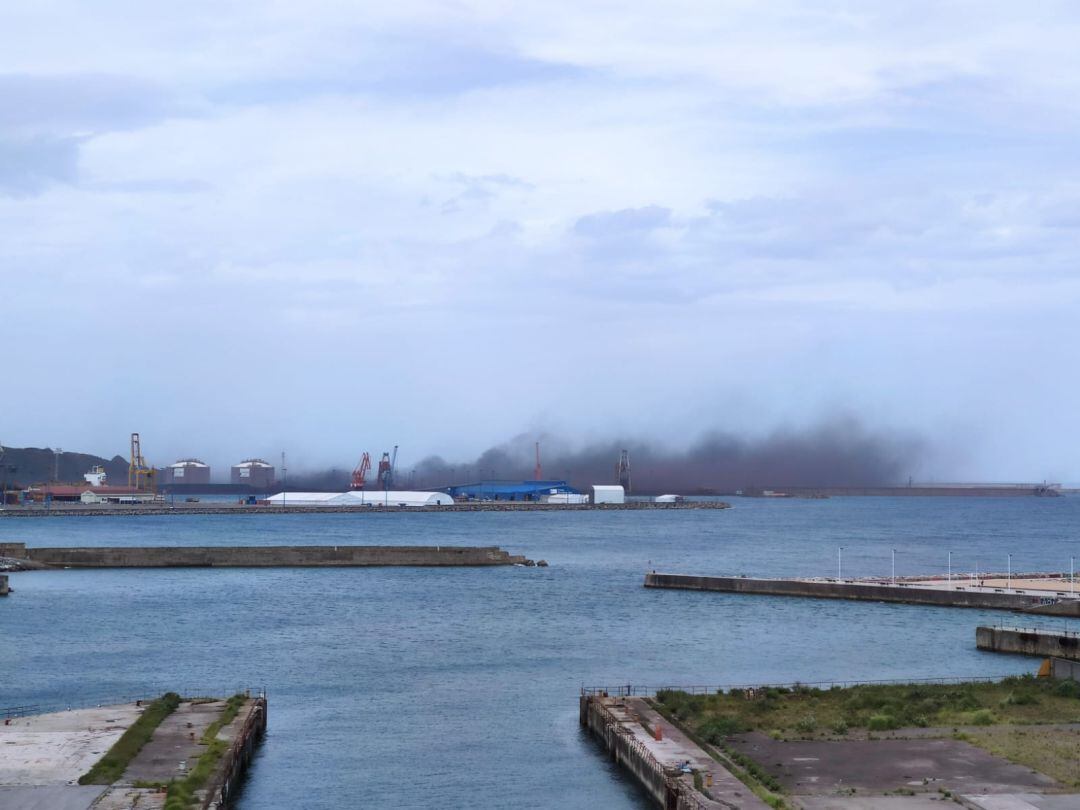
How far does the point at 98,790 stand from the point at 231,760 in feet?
12.0

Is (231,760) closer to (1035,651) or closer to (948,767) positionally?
(948,767)

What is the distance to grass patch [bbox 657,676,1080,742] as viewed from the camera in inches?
1256

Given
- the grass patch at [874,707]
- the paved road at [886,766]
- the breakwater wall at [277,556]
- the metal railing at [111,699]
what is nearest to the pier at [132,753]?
the metal railing at [111,699]

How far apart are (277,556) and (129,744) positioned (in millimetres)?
59524

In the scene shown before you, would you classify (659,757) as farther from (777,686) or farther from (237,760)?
(777,686)

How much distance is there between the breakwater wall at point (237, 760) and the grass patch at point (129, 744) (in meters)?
1.96

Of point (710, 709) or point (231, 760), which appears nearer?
point (231, 760)

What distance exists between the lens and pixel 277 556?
8800 centimetres

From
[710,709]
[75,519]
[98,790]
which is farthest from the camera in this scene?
[75,519]

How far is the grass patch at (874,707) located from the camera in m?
31.9

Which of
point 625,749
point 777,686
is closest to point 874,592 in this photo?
point 777,686

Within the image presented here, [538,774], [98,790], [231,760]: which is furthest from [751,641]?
[98,790]

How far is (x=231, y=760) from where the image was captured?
28.4 meters

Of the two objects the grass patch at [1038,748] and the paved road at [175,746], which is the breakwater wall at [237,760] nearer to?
the paved road at [175,746]
